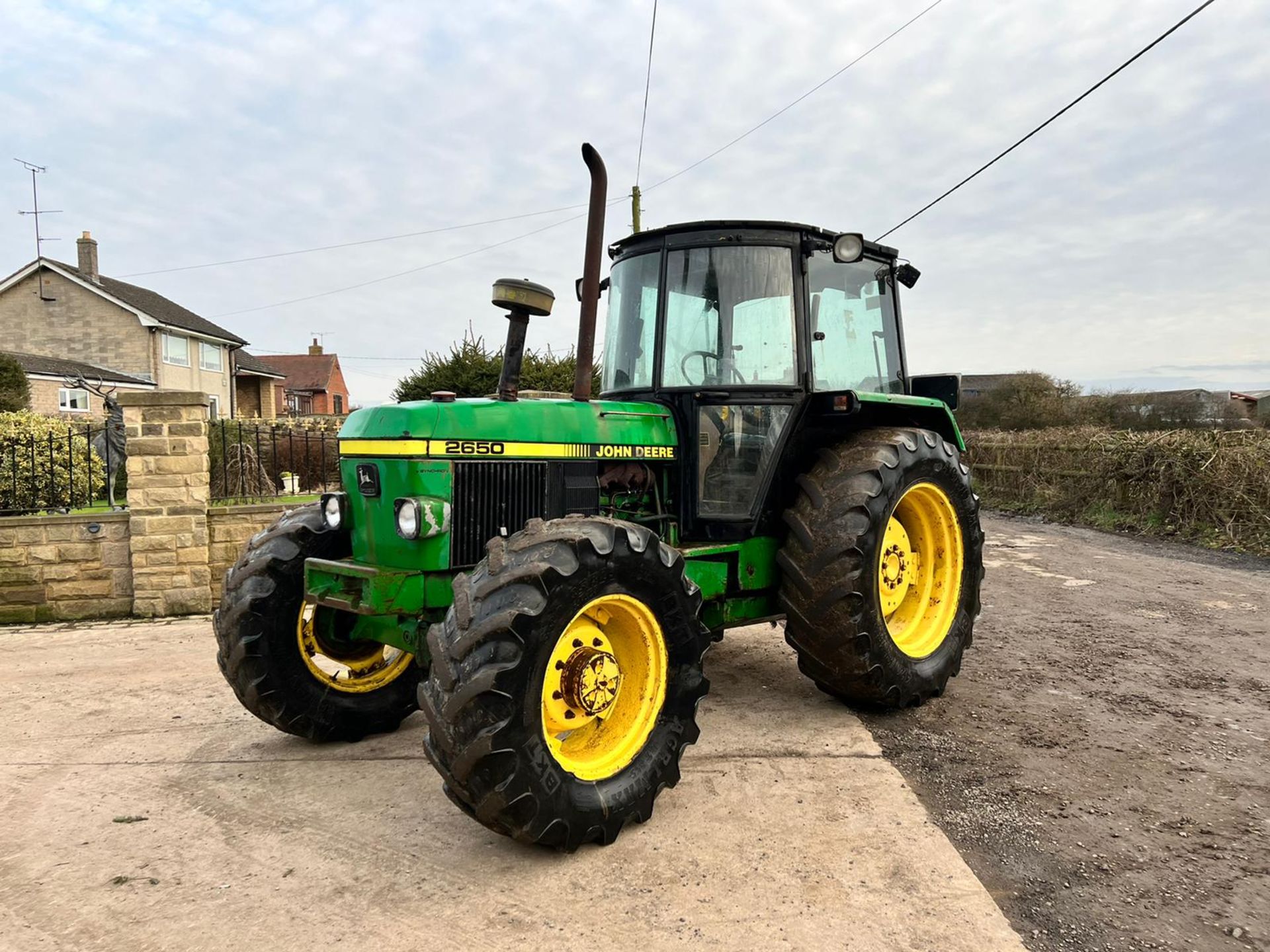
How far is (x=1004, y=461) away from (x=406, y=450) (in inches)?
562

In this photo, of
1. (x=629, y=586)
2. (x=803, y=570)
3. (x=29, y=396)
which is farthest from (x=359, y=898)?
(x=29, y=396)

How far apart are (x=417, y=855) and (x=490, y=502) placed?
1345mm

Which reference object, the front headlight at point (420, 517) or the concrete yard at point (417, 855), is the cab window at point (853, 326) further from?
the front headlight at point (420, 517)

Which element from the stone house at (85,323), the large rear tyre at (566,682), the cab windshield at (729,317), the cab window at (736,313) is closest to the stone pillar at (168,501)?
the cab windshield at (729,317)

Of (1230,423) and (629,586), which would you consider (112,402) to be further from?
(1230,423)

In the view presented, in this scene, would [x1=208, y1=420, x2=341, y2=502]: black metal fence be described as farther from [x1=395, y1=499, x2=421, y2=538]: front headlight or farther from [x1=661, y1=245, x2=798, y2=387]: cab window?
[x1=395, y1=499, x2=421, y2=538]: front headlight

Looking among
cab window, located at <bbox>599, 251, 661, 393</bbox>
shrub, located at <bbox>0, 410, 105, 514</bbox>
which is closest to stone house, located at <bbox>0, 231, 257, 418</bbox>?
shrub, located at <bbox>0, 410, 105, 514</bbox>

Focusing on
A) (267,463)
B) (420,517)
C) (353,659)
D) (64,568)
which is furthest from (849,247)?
(267,463)

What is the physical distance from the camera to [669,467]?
4.23 metres

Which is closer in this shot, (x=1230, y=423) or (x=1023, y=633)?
(x=1023, y=633)

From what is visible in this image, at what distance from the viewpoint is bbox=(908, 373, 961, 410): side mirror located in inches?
221

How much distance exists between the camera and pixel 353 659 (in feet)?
12.9

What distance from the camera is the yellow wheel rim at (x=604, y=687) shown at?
2.92m

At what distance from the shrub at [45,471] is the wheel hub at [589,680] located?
5503mm
